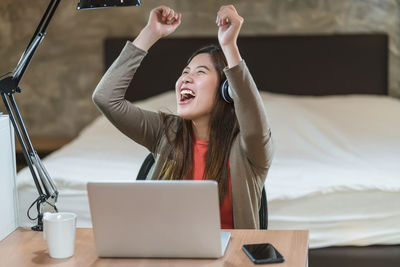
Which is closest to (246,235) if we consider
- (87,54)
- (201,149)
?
(201,149)

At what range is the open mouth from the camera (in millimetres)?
1972

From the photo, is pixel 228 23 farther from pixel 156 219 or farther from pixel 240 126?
pixel 156 219

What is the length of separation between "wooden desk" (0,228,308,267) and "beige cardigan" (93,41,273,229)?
0.23 metres

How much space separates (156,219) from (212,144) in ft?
1.86

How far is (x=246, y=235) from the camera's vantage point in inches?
64.3

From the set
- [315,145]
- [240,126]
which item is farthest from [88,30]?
[240,126]

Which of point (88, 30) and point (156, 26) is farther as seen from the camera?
point (88, 30)

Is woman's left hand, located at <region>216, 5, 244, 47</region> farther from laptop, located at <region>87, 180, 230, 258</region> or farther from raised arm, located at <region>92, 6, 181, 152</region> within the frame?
laptop, located at <region>87, 180, 230, 258</region>

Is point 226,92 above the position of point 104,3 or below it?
below

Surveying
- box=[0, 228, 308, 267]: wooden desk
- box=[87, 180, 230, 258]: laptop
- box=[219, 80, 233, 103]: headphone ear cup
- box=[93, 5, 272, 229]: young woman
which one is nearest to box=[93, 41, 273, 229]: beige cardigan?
Result: box=[93, 5, 272, 229]: young woman

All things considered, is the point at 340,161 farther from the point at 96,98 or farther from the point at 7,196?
the point at 7,196

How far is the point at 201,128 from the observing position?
204 centimetres

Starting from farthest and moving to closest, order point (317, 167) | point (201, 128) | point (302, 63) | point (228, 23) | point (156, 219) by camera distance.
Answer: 1. point (302, 63)
2. point (317, 167)
3. point (201, 128)
4. point (228, 23)
5. point (156, 219)

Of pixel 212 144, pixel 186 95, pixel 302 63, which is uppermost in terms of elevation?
pixel 302 63
